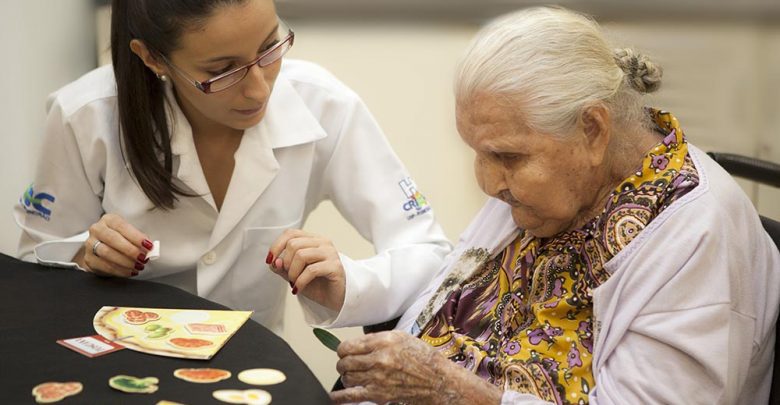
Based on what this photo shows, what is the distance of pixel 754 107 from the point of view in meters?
3.63

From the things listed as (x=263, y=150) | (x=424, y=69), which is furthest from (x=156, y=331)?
(x=424, y=69)

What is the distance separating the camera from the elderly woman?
4.92ft

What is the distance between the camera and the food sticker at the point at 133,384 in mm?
1403

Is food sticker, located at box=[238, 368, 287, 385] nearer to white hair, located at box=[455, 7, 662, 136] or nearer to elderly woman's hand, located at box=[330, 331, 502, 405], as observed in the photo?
elderly woman's hand, located at box=[330, 331, 502, 405]

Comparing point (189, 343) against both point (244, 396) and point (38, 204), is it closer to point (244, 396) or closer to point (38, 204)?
point (244, 396)

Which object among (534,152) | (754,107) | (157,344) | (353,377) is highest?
(534,152)

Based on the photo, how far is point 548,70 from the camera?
1650mm

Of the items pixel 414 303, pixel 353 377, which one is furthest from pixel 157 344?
pixel 414 303

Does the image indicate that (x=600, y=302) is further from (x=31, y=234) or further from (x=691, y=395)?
(x=31, y=234)

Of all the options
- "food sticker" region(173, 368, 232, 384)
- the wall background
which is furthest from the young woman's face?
the wall background

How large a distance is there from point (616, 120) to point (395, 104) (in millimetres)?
2128

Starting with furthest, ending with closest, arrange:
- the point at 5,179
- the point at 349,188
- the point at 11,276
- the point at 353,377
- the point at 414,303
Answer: the point at 5,179, the point at 349,188, the point at 414,303, the point at 11,276, the point at 353,377

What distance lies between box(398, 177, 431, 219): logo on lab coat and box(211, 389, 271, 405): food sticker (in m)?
0.96

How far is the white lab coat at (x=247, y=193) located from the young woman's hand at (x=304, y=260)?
0.56 feet
